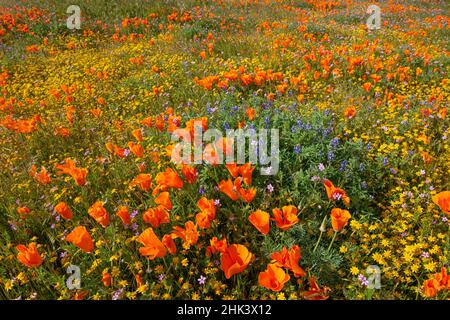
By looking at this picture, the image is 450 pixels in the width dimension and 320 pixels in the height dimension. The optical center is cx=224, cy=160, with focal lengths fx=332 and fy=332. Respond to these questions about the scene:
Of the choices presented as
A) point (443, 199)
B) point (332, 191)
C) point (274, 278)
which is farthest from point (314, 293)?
point (443, 199)

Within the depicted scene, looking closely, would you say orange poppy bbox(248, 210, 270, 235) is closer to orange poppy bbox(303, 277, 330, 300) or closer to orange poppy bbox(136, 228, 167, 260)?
orange poppy bbox(303, 277, 330, 300)

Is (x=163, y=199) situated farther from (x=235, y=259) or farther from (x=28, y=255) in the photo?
(x=28, y=255)

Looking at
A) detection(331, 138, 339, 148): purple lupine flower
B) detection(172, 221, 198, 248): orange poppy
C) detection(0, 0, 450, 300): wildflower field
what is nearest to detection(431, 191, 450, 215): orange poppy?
detection(0, 0, 450, 300): wildflower field

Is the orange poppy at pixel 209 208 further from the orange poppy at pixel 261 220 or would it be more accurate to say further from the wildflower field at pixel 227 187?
the orange poppy at pixel 261 220

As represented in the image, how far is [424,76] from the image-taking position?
233 inches

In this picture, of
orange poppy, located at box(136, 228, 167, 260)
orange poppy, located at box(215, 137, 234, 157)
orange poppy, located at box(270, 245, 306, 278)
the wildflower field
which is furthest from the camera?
orange poppy, located at box(215, 137, 234, 157)

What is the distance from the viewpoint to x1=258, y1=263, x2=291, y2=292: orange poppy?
6.55 feet

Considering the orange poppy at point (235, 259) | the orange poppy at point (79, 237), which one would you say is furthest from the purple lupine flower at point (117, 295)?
the orange poppy at point (235, 259)

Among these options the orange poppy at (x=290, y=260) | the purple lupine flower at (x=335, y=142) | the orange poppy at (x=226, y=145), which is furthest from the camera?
the purple lupine flower at (x=335, y=142)

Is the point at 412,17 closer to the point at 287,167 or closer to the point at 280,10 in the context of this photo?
the point at 280,10

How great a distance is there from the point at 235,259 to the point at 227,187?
573 mm

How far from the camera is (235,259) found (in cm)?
211

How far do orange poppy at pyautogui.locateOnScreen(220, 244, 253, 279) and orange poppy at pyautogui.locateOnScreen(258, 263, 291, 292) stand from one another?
136 millimetres

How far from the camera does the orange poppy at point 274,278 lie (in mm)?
1996
